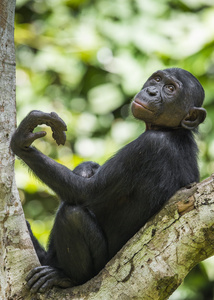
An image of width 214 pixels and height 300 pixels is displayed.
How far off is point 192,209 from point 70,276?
132 cm

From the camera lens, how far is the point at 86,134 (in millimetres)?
7734

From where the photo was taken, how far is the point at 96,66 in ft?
25.2

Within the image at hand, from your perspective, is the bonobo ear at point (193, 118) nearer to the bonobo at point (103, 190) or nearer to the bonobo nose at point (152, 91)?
the bonobo at point (103, 190)

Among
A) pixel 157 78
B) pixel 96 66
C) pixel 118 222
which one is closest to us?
pixel 118 222

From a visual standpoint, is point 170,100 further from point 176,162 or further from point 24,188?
point 24,188

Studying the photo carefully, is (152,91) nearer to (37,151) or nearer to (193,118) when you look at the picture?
(193,118)

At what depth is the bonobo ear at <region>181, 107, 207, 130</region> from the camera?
4.32 metres

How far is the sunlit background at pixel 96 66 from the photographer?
693 centimetres

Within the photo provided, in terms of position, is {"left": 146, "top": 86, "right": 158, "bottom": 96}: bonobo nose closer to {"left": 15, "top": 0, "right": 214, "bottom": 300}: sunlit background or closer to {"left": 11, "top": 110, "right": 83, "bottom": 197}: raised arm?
{"left": 11, "top": 110, "right": 83, "bottom": 197}: raised arm

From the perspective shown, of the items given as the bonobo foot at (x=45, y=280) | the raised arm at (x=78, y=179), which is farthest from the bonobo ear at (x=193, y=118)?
the bonobo foot at (x=45, y=280)

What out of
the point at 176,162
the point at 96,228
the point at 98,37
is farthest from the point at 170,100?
the point at 98,37

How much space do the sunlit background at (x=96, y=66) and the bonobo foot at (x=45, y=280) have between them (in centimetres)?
333

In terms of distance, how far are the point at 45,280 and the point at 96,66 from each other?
15.8 ft

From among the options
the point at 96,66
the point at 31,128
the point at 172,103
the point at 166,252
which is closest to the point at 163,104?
the point at 172,103
